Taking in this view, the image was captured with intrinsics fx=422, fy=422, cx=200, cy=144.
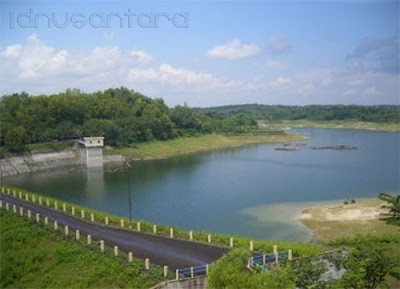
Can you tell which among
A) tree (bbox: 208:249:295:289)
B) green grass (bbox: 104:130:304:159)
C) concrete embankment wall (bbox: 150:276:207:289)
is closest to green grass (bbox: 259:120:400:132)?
green grass (bbox: 104:130:304:159)

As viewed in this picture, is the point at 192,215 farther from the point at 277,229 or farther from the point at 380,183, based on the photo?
the point at 380,183

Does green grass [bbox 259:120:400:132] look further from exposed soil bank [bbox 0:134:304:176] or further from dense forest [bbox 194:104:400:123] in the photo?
exposed soil bank [bbox 0:134:304:176]

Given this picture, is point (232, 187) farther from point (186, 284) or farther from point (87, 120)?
point (87, 120)

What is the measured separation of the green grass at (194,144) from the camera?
249ft

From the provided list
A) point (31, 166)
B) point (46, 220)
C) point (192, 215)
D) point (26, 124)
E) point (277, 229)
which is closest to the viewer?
point (46, 220)

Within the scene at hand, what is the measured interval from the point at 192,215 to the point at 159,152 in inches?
1741

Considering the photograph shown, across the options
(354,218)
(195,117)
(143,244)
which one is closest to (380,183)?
(354,218)

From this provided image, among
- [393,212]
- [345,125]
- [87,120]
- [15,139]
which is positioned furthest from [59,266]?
[345,125]

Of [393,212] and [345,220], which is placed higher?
[393,212]

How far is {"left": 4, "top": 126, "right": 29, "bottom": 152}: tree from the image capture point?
6084cm

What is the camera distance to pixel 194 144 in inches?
3541

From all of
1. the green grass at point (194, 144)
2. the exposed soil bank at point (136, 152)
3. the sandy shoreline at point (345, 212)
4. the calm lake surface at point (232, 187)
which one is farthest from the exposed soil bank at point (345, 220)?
the green grass at point (194, 144)

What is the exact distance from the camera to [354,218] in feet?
107

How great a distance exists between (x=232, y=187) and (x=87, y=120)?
41.4m
